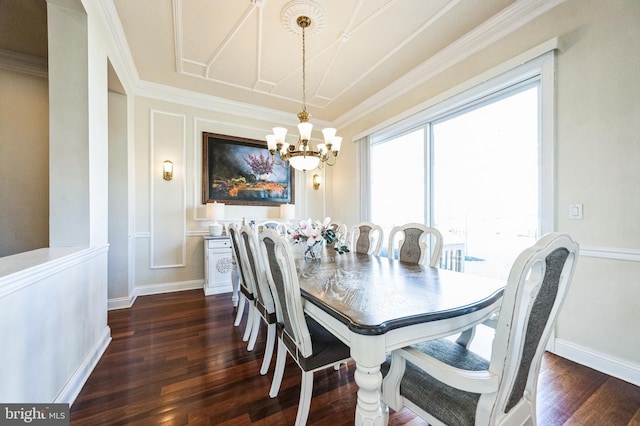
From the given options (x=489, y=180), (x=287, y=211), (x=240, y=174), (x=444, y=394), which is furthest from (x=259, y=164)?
(x=444, y=394)

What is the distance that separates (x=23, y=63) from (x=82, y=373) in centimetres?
332

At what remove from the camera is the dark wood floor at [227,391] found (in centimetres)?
144

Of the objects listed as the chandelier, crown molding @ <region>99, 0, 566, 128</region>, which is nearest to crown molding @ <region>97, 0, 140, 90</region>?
crown molding @ <region>99, 0, 566, 128</region>

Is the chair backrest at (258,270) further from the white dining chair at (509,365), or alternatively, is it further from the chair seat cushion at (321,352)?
the white dining chair at (509,365)

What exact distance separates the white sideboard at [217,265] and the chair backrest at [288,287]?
8.14 feet

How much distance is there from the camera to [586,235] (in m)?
1.95

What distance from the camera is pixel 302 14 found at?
233cm

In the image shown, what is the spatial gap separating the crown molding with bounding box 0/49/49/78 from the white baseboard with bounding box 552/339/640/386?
5.71 metres

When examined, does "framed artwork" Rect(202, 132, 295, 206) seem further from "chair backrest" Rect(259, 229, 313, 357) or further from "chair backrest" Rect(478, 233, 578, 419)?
"chair backrest" Rect(478, 233, 578, 419)

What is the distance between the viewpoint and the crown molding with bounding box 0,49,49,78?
2717mm

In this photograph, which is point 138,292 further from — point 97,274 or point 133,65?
Result: point 133,65

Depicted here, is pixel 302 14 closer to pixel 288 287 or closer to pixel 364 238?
pixel 364 238

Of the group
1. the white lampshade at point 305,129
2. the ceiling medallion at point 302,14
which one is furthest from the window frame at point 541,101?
the white lampshade at point 305,129

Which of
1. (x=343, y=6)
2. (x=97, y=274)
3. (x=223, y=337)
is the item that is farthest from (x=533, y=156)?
(x=97, y=274)
